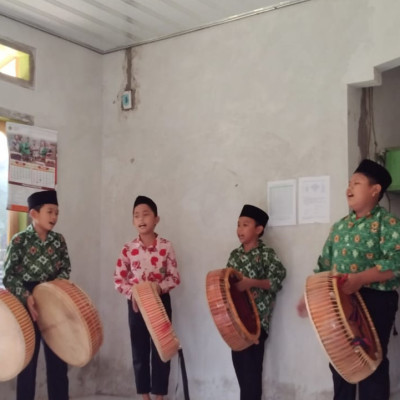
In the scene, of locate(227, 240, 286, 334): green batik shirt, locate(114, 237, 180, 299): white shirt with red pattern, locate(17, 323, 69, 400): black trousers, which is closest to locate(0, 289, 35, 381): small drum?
locate(17, 323, 69, 400): black trousers

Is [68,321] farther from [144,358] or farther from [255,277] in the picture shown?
[255,277]

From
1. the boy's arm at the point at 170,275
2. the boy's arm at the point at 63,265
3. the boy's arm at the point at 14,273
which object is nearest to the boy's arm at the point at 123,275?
the boy's arm at the point at 170,275

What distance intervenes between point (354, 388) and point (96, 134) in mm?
2945

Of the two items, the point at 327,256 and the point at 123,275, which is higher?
the point at 327,256

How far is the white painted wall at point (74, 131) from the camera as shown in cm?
487

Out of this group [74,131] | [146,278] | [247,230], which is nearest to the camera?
[247,230]

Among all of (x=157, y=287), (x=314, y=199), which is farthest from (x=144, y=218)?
(x=314, y=199)

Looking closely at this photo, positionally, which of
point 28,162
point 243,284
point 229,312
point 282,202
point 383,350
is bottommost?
point 383,350

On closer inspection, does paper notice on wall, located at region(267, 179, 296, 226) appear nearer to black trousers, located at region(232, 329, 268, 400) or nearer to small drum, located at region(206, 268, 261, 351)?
small drum, located at region(206, 268, 261, 351)

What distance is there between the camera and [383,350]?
317 centimetres

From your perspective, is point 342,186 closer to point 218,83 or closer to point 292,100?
point 292,100

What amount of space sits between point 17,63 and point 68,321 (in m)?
2.07

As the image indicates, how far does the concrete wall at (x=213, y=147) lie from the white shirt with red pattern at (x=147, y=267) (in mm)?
426

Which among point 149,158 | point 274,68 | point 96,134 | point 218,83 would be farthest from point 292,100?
point 96,134
